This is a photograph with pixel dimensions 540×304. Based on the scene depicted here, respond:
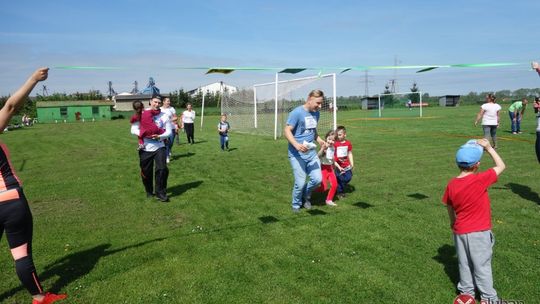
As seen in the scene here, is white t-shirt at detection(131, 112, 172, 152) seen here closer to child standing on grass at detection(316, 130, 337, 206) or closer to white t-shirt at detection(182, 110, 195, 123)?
child standing on grass at detection(316, 130, 337, 206)

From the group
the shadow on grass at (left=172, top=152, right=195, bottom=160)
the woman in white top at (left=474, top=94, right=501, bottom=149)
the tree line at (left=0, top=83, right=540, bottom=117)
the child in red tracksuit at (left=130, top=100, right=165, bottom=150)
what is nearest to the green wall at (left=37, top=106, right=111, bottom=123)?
the tree line at (left=0, top=83, right=540, bottom=117)

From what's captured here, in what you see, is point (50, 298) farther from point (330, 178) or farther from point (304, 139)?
point (330, 178)

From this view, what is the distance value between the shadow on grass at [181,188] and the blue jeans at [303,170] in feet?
10.3

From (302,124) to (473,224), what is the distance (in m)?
3.49

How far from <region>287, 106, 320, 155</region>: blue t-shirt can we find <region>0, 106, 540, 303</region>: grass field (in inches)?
51.7

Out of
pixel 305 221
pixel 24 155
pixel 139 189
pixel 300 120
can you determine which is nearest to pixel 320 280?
pixel 305 221

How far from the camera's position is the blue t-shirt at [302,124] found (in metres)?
6.82

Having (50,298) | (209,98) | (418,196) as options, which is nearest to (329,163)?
(418,196)

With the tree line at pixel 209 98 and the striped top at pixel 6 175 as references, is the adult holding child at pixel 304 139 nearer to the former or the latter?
the striped top at pixel 6 175

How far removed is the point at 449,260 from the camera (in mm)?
4930

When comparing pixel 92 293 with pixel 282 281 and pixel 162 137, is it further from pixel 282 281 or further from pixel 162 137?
pixel 162 137

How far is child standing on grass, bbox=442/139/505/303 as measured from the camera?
3844 mm

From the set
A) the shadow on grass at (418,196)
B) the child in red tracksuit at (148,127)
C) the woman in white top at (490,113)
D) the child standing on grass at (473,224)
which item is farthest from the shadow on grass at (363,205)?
the woman in white top at (490,113)

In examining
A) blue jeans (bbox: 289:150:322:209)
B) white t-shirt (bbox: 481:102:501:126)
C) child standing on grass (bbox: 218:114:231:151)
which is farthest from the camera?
child standing on grass (bbox: 218:114:231:151)
